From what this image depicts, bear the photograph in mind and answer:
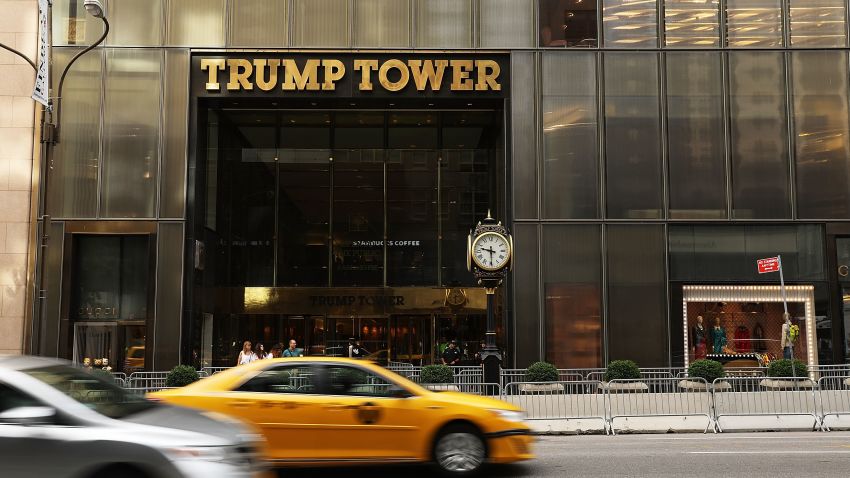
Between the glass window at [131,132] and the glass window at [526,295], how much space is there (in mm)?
10098

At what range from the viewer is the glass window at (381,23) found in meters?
21.9

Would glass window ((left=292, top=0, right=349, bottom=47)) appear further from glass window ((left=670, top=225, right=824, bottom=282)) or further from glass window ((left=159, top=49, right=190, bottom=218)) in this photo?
glass window ((left=670, top=225, right=824, bottom=282))

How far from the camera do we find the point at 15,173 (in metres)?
21.0

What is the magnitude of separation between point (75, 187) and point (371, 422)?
15415 millimetres

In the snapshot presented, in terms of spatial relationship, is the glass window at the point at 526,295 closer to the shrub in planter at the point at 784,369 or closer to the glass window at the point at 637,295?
the glass window at the point at 637,295

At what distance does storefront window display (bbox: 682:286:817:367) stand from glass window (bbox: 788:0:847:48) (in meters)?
7.04

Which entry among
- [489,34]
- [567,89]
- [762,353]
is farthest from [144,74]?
[762,353]

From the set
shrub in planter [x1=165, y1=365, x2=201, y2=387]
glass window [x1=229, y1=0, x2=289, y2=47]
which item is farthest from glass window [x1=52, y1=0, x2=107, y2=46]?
shrub in planter [x1=165, y1=365, x2=201, y2=387]

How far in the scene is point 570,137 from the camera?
2150cm

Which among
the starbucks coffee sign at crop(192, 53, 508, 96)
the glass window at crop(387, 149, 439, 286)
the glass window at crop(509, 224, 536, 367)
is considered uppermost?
the starbucks coffee sign at crop(192, 53, 508, 96)

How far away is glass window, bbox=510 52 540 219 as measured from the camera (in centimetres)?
2133

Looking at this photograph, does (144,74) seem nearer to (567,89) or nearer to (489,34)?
(489,34)

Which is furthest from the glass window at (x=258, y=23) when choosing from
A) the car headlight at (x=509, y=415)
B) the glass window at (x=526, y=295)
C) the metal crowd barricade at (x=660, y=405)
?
the car headlight at (x=509, y=415)

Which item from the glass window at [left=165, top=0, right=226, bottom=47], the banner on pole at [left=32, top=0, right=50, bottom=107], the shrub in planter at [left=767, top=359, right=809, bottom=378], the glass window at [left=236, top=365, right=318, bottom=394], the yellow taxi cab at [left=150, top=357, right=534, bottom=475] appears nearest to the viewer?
the yellow taxi cab at [left=150, top=357, right=534, bottom=475]
